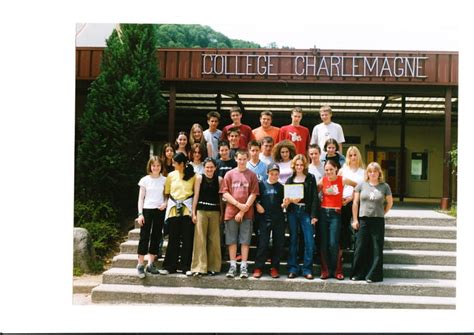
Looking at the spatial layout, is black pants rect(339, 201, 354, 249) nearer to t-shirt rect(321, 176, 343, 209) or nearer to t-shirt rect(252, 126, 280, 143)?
t-shirt rect(321, 176, 343, 209)

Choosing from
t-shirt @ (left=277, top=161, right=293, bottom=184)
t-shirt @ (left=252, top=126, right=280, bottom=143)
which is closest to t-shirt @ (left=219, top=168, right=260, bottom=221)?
t-shirt @ (left=277, top=161, right=293, bottom=184)

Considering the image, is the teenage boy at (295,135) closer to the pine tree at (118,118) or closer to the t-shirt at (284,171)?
the t-shirt at (284,171)

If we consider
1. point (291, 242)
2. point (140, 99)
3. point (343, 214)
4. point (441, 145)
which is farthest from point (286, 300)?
point (441, 145)

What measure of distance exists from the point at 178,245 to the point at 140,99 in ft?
9.59

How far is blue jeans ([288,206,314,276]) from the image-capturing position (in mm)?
5387

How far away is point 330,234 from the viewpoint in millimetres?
5371

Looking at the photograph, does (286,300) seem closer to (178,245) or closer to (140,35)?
(178,245)

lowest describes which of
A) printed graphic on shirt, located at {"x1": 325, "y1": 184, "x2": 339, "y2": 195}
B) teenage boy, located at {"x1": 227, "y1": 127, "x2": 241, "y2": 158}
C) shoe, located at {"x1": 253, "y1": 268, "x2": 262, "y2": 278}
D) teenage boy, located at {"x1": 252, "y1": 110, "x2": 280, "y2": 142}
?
shoe, located at {"x1": 253, "y1": 268, "x2": 262, "y2": 278}

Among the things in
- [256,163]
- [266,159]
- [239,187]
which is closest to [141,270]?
[239,187]

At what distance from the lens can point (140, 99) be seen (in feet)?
24.8

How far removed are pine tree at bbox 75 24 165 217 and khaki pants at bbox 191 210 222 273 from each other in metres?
2.43

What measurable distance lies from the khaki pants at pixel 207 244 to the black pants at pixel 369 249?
5.00ft

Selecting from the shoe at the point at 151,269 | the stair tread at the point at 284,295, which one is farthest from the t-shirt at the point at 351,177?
the shoe at the point at 151,269

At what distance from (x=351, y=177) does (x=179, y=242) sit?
6.82 ft
